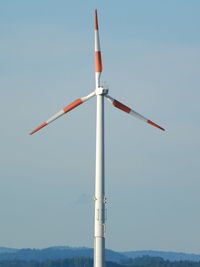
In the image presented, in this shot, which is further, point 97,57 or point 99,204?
point 97,57

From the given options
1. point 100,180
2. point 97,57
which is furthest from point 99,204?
point 97,57

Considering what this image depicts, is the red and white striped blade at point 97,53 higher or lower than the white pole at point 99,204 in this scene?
higher

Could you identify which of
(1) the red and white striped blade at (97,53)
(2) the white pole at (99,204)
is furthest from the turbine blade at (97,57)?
(2) the white pole at (99,204)

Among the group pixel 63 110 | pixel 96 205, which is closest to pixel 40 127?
pixel 63 110

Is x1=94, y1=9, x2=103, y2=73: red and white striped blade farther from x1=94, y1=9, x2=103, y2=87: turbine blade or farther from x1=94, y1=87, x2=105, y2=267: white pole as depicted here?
x1=94, y1=87, x2=105, y2=267: white pole

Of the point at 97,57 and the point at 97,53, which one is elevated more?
the point at 97,53

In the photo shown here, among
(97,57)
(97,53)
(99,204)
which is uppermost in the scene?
(97,53)

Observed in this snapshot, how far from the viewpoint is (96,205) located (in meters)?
119

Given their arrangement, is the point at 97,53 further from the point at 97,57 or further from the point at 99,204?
the point at 99,204

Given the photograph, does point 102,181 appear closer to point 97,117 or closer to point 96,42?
point 97,117

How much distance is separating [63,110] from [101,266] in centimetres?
1972

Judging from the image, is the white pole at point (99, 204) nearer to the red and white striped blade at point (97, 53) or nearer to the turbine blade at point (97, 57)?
the turbine blade at point (97, 57)

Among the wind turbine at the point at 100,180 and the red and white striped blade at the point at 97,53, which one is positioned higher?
the red and white striped blade at the point at 97,53

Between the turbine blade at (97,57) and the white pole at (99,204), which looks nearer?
the white pole at (99,204)
